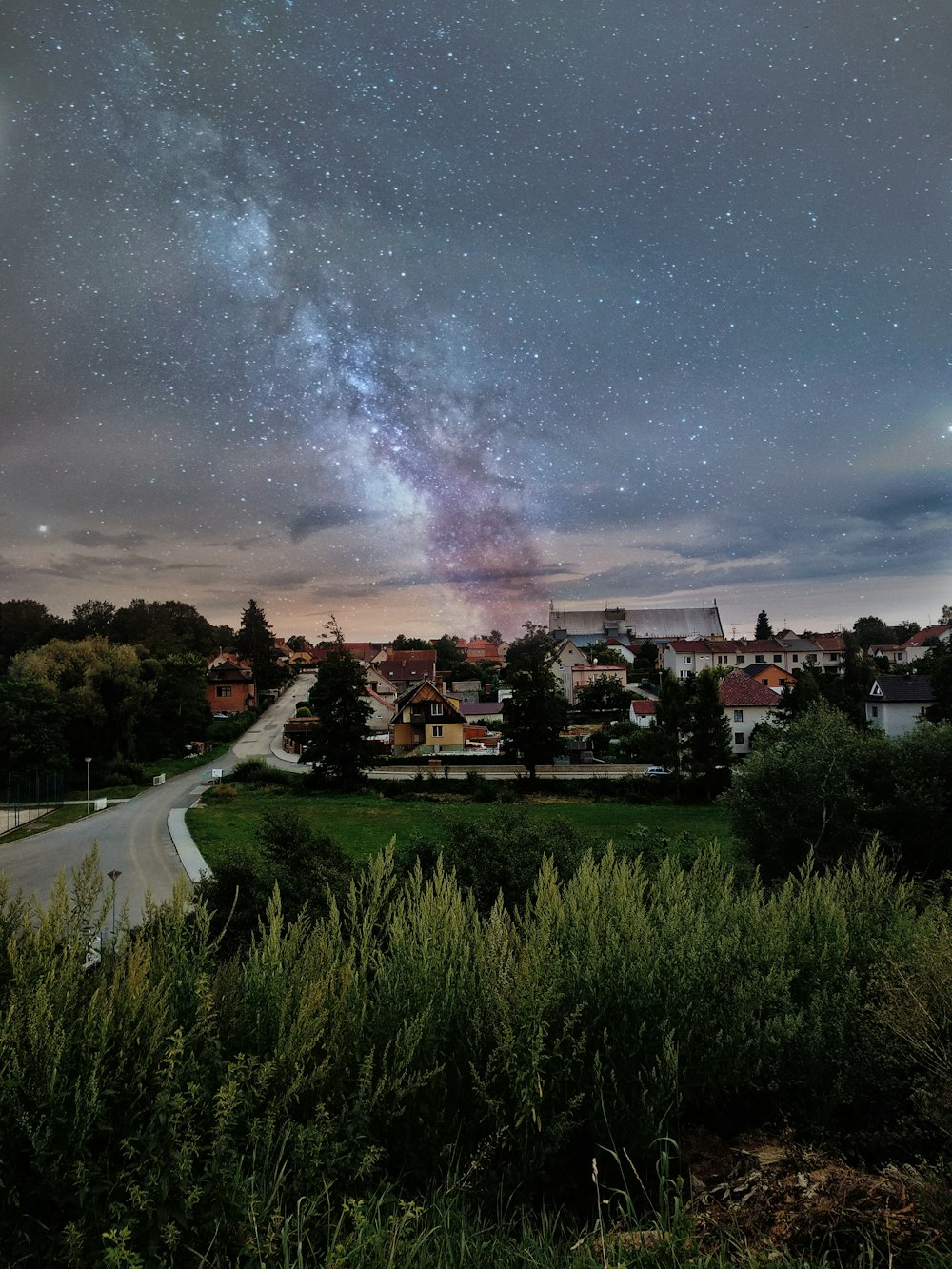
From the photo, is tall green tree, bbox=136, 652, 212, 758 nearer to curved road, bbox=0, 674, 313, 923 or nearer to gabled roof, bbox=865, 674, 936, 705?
curved road, bbox=0, 674, 313, 923

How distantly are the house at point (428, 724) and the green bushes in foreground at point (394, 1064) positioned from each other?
147ft

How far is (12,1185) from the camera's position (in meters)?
2.73

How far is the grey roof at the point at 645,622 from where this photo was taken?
10638 centimetres

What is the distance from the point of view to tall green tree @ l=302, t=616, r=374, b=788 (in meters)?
38.8

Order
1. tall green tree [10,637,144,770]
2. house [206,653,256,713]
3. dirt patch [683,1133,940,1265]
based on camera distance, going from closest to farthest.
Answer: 1. dirt patch [683,1133,940,1265]
2. tall green tree [10,637,144,770]
3. house [206,653,256,713]

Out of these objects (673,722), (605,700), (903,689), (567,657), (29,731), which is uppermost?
(567,657)

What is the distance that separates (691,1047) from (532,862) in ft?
28.5

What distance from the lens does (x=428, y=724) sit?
4991cm

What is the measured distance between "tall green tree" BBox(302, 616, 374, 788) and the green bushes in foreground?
34372mm

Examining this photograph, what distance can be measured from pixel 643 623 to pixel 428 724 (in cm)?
6704

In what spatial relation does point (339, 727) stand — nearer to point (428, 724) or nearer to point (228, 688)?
point (428, 724)

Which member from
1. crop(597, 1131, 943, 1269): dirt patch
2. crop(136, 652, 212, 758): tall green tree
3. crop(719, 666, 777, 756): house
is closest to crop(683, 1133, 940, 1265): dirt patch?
crop(597, 1131, 943, 1269): dirt patch

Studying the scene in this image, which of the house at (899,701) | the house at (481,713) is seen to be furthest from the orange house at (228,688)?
the house at (899,701)

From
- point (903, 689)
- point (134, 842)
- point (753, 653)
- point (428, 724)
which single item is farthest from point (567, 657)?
point (134, 842)
